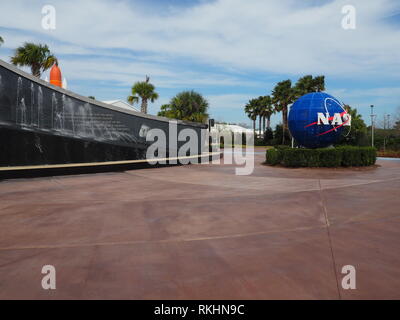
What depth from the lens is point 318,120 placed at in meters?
16.9

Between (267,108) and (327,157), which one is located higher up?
(267,108)

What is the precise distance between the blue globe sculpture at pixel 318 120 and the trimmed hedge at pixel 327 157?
0.92m

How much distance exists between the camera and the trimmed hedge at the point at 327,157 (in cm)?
1673

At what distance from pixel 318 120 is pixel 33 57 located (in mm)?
28371

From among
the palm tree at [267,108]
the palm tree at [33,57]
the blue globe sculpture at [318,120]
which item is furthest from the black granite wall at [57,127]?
the palm tree at [267,108]

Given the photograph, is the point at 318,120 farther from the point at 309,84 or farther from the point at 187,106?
the point at 309,84

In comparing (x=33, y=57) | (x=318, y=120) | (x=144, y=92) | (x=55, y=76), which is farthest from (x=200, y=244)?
(x=144, y=92)

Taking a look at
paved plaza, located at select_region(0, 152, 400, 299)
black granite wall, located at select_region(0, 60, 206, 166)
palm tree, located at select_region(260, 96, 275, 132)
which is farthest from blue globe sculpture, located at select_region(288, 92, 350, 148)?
palm tree, located at select_region(260, 96, 275, 132)

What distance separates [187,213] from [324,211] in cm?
301

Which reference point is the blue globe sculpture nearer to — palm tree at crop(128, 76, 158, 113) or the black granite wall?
the black granite wall

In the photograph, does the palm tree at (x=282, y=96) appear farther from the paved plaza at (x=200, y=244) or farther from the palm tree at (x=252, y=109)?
the paved plaza at (x=200, y=244)

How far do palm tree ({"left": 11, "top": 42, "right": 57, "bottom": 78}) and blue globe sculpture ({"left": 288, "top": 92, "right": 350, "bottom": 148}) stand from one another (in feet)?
81.5

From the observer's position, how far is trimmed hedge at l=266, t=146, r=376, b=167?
1673 centimetres

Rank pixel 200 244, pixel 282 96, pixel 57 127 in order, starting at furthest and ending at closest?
pixel 282 96 < pixel 57 127 < pixel 200 244
